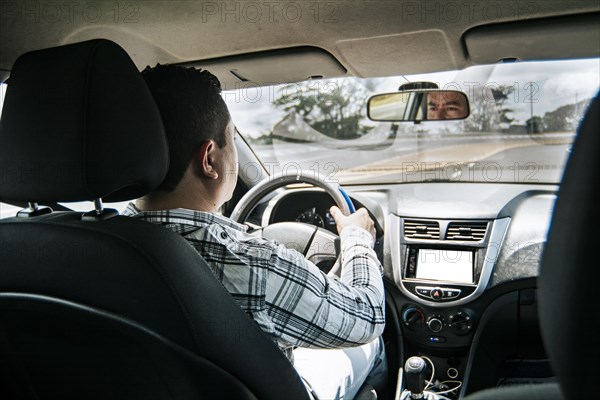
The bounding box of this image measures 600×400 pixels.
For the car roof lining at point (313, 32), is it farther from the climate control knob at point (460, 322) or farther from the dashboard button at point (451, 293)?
the climate control knob at point (460, 322)

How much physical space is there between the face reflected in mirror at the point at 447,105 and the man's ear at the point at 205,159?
1736mm

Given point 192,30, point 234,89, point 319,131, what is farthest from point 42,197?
point 319,131

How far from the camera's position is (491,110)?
4.18 metres

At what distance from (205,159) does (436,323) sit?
5.84 feet

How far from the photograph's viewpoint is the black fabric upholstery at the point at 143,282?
138cm

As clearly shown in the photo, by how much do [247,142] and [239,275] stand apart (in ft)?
6.99

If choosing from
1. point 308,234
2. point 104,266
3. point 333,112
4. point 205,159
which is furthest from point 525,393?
point 333,112

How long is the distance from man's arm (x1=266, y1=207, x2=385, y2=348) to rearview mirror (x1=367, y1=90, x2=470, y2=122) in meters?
1.54

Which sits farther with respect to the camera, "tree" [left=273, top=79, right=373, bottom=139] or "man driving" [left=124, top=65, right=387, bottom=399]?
"tree" [left=273, top=79, right=373, bottom=139]

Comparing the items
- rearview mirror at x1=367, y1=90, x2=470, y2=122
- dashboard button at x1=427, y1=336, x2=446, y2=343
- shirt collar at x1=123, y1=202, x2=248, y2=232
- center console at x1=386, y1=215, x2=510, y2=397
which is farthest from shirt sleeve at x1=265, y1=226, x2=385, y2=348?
rearview mirror at x1=367, y1=90, x2=470, y2=122

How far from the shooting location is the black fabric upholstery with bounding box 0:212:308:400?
4.54 ft

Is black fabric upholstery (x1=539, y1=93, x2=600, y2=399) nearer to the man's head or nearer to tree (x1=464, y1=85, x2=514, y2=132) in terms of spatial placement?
the man's head

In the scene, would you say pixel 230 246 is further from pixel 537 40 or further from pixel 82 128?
pixel 537 40

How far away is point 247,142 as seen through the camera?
11.8 feet
